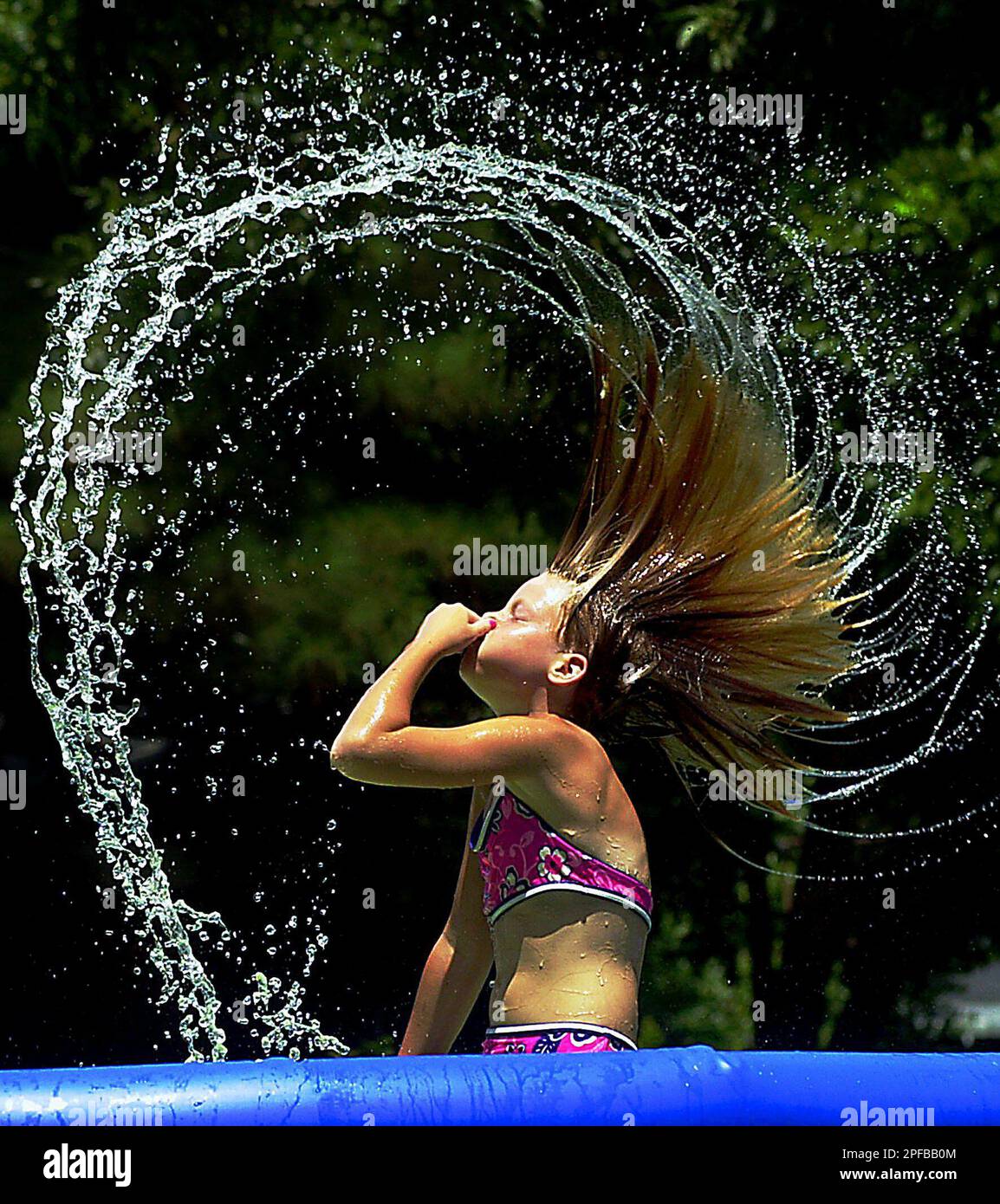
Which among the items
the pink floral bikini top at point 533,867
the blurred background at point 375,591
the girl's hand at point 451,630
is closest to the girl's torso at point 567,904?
the pink floral bikini top at point 533,867

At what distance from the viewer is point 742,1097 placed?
10.9ft

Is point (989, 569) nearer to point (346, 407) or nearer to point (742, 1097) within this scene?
point (346, 407)

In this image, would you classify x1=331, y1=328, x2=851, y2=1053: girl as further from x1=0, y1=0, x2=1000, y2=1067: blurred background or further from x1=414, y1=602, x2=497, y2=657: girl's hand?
x1=0, y1=0, x2=1000, y2=1067: blurred background

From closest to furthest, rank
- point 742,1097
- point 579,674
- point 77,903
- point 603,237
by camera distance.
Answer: point 742,1097 → point 579,674 → point 603,237 → point 77,903

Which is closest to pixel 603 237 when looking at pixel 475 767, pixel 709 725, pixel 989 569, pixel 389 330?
pixel 389 330

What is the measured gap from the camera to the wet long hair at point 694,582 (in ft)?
12.6

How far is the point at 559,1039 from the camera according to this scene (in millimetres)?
3484

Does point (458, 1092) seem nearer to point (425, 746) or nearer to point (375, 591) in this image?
point (425, 746)

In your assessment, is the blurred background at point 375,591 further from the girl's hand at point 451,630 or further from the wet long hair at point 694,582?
the girl's hand at point 451,630

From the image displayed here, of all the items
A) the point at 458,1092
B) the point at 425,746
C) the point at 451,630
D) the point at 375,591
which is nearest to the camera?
the point at 458,1092

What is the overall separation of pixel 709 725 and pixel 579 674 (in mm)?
325

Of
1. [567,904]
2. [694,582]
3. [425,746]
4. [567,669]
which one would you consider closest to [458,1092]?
[567,904]

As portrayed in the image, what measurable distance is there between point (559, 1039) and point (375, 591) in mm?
2828
